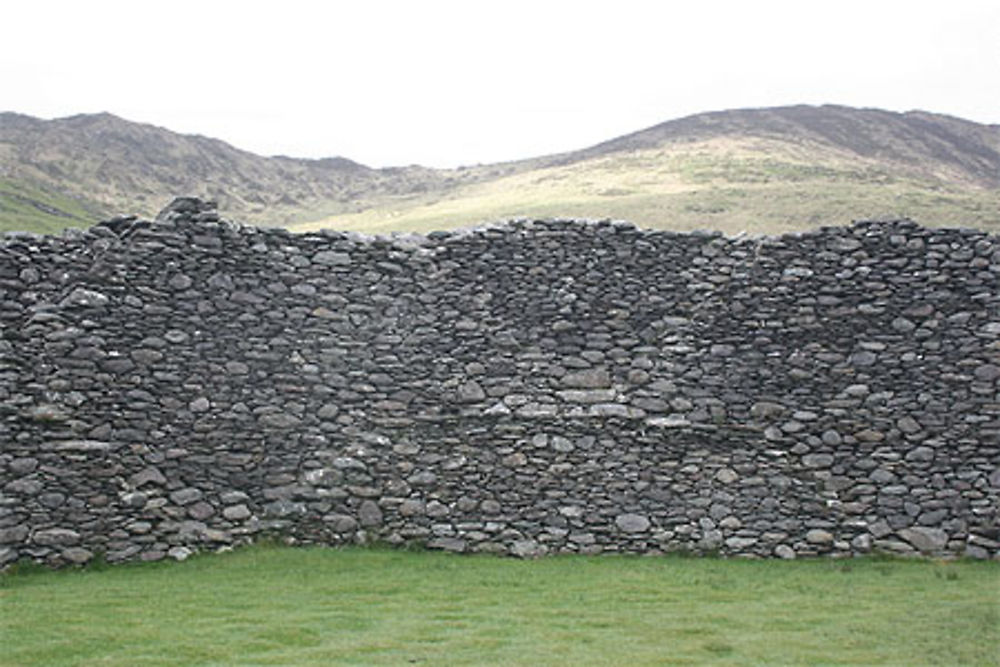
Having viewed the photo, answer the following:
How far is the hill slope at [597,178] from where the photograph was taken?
181 ft

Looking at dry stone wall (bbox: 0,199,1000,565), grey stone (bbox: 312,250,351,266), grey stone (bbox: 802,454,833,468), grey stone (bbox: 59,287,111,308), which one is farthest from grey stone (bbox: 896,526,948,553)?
grey stone (bbox: 59,287,111,308)

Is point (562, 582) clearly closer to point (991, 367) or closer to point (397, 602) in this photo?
point (397, 602)

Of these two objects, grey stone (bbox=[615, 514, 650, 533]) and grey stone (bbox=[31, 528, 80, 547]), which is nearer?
grey stone (bbox=[31, 528, 80, 547])

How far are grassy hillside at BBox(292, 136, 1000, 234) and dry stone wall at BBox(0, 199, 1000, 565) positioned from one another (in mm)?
19813

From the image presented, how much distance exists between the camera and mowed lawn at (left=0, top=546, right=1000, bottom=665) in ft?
31.3

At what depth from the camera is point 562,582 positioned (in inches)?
526

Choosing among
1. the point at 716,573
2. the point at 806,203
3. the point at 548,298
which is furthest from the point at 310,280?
the point at 806,203

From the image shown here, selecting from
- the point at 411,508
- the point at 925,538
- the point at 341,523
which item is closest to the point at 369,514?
the point at 341,523

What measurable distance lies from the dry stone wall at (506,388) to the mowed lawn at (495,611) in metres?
0.74

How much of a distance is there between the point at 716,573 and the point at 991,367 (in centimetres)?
631

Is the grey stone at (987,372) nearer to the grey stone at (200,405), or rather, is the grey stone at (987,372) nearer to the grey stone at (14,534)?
the grey stone at (200,405)

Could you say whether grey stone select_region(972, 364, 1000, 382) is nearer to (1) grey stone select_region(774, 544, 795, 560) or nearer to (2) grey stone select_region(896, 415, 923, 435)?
(2) grey stone select_region(896, 415, 923, 435)

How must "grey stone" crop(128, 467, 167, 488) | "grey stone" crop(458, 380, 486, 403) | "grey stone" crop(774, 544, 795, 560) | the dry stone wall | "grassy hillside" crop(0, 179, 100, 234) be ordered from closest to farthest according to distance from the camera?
"grey stone" crop(128, 467, 167, 488)
the dry stone wall
"grey stone" crop(774, 544, 795, 560)
"grey stone" crop(458, 380, 486, 403)
"grassy hillside" crop(0, 179, 100, 234)

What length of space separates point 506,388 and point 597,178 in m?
62.7
